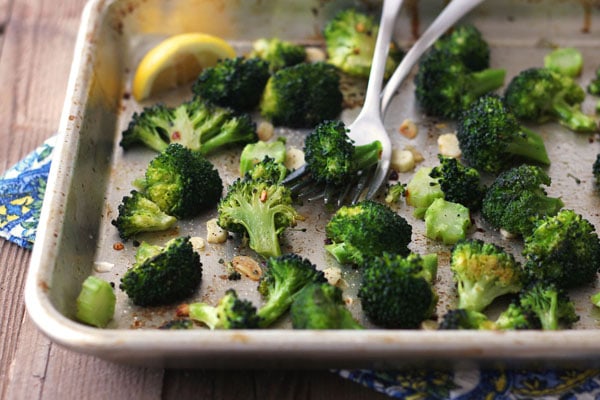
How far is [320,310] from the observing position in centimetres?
194

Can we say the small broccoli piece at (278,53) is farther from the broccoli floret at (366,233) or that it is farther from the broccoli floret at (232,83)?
the broccoli floret at (366,233)

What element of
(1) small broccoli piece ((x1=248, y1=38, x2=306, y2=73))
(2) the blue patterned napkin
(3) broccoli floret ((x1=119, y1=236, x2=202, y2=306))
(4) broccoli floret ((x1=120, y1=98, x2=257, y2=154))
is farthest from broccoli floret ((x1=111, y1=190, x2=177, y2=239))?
(1) small broccoli piece ((x1=248, y1=38, x2=306, y2=73))

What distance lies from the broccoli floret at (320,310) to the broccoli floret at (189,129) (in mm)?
760

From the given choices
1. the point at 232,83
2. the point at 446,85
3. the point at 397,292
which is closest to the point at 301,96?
the point at 232,83

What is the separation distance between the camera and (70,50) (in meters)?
3.27

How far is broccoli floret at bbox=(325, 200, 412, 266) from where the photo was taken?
2.20 metres

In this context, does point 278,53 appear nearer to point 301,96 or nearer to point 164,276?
point 301,96

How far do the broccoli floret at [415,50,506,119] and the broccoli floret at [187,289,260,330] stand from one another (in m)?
1.11

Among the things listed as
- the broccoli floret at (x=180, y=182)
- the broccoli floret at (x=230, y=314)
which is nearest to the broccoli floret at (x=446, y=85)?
the broccoli floret at (x=180, y=182)

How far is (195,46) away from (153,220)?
77 cm

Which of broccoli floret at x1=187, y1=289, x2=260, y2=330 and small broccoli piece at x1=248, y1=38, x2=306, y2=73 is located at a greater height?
small broccoli piece at x1=248, y1=38, x2=306, y2=73

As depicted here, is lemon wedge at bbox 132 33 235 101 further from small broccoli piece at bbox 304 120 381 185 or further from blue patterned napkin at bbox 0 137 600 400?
blue patterned napkin at bbox 0 137 600 400

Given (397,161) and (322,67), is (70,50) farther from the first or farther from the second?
(397,161)

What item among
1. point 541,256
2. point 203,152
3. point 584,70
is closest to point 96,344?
point 203,152
